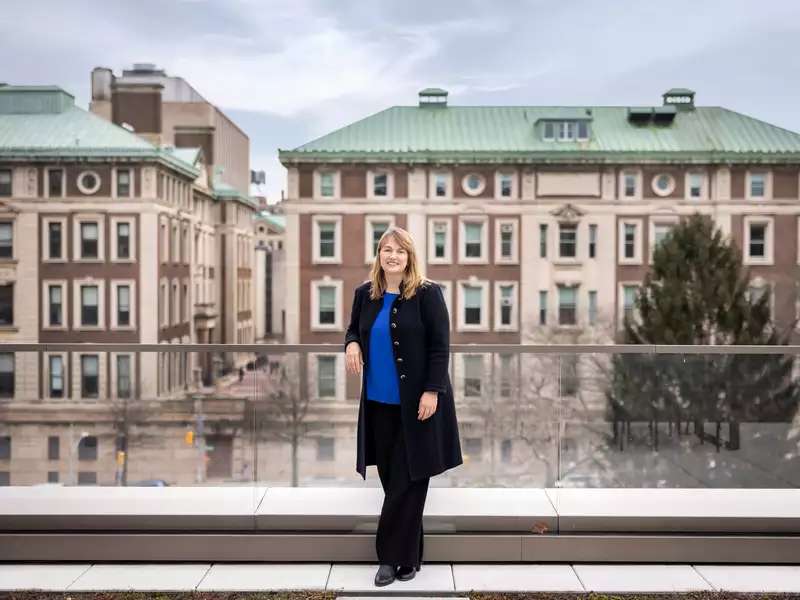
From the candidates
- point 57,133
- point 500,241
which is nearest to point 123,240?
point 57,133

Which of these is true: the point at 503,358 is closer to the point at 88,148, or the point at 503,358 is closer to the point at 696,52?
the point at 88,148

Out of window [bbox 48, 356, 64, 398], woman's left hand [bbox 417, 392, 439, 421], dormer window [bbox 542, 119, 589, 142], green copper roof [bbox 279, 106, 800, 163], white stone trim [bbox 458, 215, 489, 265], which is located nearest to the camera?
woman's left hand [bbox 417, 392, 439, 421]

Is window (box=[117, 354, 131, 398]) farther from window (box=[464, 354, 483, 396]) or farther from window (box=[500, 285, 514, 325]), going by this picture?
window (box=[500, 285, 514, 325])

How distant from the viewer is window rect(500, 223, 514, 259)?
45.6m

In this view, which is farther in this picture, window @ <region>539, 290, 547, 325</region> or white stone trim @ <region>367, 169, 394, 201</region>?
window @ <region>539, 290, 547, 325</region>

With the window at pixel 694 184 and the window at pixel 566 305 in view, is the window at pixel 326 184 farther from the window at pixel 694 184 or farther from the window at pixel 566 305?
the window at pixel 694 184

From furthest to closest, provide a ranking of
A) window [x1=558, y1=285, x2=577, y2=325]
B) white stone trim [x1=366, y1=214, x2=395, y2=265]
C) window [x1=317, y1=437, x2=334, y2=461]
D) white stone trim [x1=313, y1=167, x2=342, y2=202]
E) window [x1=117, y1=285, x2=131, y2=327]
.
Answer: window [x1=558, y1=285, x2=577, y2=325] < window [x1=117, y1=285, x2=131, y2=327] < white stone trim [x1=366, y1=214, x2=395, y2=265] < white stone trim [x1=313, y1=167, x2=342, y2=202] < window [x1=317, y1=437, x2=334, y2=461]

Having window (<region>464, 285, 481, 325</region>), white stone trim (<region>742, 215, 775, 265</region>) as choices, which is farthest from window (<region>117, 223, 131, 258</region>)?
white stone trim (<region>742, 215, 775, 265</region>)

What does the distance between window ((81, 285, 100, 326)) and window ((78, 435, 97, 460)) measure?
145ft

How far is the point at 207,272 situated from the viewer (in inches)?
2292

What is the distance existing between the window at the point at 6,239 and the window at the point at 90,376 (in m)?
45.8

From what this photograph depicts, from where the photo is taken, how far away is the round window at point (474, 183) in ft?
150

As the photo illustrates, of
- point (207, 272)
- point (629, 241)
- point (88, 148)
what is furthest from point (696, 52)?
point (88, 148)

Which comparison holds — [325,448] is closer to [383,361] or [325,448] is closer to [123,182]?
[383,361]
